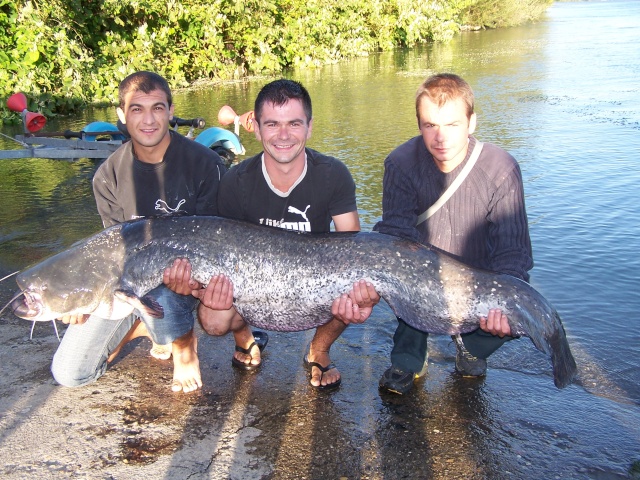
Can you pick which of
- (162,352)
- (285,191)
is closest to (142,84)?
(285,191)

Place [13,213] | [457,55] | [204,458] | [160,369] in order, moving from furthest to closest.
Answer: [457,55] < [13,213] < [160,369] < [204,458]

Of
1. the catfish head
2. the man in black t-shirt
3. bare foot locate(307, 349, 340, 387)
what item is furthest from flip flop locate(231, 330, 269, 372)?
the catfish head

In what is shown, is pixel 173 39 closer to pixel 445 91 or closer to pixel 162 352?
pixel 162 352

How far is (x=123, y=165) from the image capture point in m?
4.31

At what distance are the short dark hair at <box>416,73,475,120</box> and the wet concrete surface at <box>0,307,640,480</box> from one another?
1730mm

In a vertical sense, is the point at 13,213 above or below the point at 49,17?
below

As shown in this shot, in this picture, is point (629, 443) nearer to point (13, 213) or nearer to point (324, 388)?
point (324, 388)

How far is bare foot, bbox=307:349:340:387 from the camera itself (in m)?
3.80

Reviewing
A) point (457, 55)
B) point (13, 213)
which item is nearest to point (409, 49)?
point (457, 55)

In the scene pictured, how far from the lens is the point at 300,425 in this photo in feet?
11.2

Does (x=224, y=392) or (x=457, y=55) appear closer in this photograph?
(x=224, y=392)

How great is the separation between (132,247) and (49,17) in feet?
49.3

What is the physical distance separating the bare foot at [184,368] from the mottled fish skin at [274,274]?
1.28 ft

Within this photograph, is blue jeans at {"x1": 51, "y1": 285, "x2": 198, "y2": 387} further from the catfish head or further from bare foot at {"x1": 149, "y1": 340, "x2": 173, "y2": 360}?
bare foot at {"x1": 149, "y1": 340, "x2": 173, "y2": 360}
